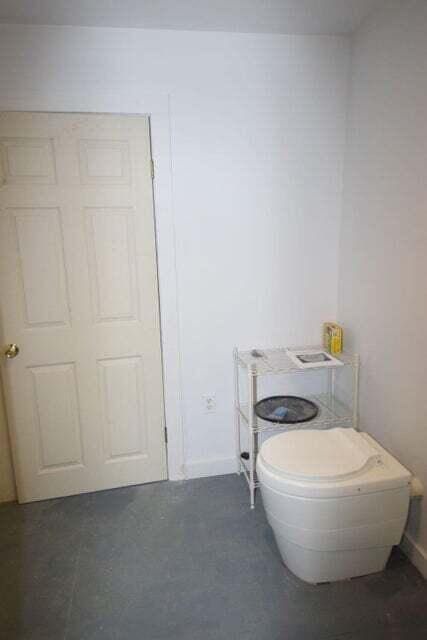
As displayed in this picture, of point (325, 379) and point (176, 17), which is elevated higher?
point (176, 17)

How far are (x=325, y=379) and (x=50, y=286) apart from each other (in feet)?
5.26

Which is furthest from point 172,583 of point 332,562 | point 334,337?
point 334,337

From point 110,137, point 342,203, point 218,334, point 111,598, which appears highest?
point 110,137

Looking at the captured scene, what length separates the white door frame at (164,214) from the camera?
190cm

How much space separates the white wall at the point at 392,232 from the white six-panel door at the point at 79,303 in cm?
105

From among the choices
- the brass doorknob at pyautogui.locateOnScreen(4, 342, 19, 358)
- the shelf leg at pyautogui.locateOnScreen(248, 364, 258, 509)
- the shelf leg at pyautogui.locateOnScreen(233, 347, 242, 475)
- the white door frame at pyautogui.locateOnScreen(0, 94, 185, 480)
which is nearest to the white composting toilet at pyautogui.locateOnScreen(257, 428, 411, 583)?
the shelf leg at pyautogui.locateOnScreen(248, 364, 258, 509)

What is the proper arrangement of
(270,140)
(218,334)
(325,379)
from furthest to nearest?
1. (325,379)
2. (218,334)
3. (270,140)

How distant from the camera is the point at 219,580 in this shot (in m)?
1.71

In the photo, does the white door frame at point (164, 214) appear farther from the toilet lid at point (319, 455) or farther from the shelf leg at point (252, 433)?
the toilet lid at point (319, 455)

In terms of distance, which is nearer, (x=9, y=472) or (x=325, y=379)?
(x=9, y=472)

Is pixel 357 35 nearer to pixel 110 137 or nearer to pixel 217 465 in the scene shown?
pixel 110 137

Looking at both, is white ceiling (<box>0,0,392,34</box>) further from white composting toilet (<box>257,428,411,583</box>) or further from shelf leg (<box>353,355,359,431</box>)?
white composting toilet (<box>257,428,411,583</box>)

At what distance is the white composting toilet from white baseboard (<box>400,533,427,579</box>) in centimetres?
15

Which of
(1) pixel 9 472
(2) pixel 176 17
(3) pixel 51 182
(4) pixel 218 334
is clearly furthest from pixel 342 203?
(1) pixel 9 472
